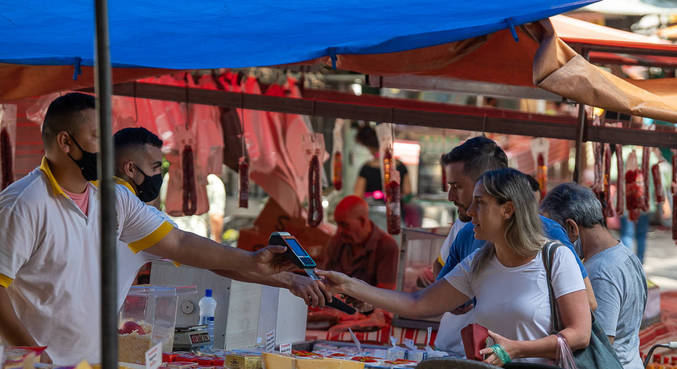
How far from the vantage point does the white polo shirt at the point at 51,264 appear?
9.37 feet

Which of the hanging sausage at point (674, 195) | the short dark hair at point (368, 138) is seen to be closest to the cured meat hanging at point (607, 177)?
the hanging sausage at point (674, 195)

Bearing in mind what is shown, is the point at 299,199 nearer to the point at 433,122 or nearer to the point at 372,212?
the point at 433,122

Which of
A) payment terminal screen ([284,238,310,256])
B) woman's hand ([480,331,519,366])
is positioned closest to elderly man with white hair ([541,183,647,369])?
woman's hand ([480,331,519,366])

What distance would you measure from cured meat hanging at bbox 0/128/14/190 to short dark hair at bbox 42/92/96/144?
2.30 metres

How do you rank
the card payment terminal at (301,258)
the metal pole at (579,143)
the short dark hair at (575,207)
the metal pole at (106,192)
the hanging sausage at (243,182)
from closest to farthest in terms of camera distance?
1. the metal pole at (106,192)
2. the card payment terminal at (301,258)
3. the short dark hair at (575,207)
4. the metal pole at (579,143)
5. the hanging sausage at (243,182)

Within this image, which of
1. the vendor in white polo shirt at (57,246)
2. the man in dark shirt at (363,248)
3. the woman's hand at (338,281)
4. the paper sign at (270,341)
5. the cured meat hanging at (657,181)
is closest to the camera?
the vendor in white polo shirt at (57,246)

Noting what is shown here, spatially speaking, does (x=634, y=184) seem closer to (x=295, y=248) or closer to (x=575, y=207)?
(x=575, y=207)

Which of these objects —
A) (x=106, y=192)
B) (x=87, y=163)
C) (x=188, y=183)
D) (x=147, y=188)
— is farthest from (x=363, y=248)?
(x=106, y=192)

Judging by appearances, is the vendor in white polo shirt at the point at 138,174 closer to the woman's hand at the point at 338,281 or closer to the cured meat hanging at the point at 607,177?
the woman's hand at the point at 338,281

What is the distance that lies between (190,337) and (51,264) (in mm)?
983

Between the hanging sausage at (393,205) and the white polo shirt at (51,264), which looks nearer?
the white polo shirt at (51,264)

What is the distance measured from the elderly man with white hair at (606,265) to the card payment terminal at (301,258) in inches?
44.4

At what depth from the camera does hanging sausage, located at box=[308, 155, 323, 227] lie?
5.80 meters

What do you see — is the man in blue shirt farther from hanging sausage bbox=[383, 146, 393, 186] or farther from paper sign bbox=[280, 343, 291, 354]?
hanging sausage bbox=[383, 146, 393, 186]
